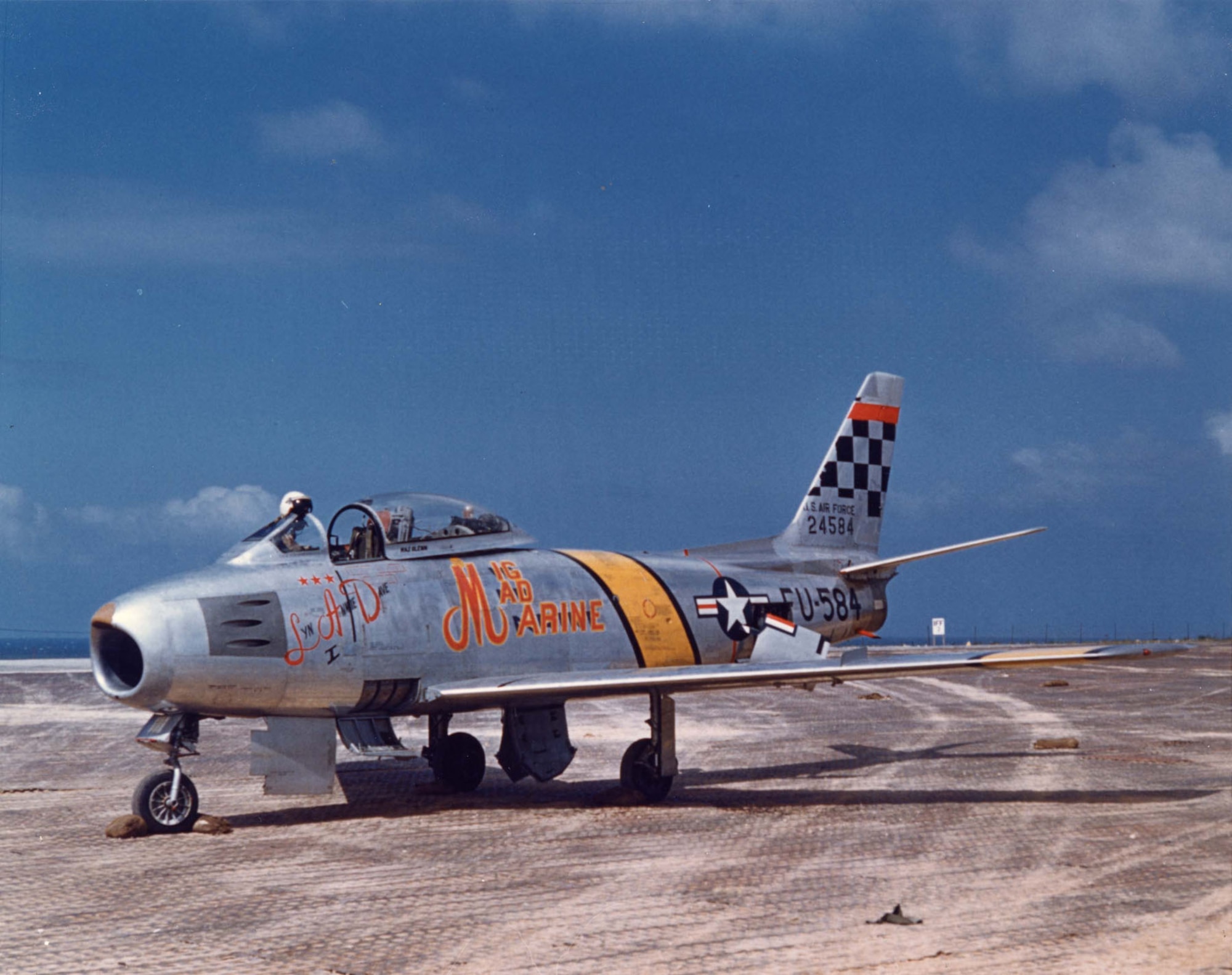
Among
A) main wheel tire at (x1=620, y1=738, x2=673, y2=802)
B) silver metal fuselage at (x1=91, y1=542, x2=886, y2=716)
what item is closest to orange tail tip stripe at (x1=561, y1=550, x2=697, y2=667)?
silver metal fuselage at (x1=91, y1=542, x2=886, y2=716)

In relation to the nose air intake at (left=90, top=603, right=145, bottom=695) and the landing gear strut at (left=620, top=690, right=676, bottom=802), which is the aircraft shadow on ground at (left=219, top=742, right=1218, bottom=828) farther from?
the nose air intake at (left=90, top=603, right=145, bottom=695)

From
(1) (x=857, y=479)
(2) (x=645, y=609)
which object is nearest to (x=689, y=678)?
(2) (x=645, y=609)

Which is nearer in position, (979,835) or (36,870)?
(36,870)

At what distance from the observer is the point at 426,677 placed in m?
12.2

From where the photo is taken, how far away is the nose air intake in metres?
10.6

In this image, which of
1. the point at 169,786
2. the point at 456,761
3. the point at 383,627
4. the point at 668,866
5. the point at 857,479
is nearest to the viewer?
the point at 668,866

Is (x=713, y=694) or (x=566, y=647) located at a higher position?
(x=566, y=647)

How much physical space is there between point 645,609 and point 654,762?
2330 millimetres

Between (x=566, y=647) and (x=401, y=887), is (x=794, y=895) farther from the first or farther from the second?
(x=566, y=647)

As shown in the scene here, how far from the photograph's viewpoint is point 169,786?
10.9 metres

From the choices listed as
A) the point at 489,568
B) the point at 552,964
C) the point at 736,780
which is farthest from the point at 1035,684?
the point at 552,964

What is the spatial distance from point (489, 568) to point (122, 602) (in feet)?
12.8

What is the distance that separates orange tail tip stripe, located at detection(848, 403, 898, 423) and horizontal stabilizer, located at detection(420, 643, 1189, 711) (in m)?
6.60

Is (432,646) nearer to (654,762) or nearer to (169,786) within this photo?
(654,762)
